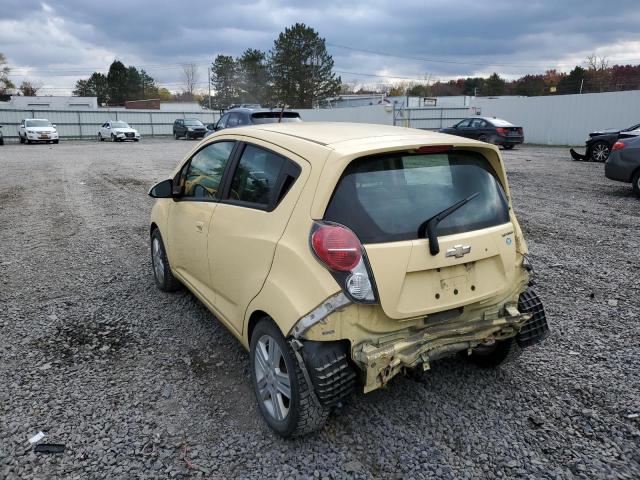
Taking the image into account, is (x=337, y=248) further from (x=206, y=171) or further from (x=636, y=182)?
(x=636, y=182)

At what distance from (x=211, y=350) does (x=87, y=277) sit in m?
2.50

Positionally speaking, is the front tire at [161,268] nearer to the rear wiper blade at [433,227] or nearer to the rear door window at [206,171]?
the rear door window at [206,171]

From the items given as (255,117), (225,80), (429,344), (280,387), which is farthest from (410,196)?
(225,80)

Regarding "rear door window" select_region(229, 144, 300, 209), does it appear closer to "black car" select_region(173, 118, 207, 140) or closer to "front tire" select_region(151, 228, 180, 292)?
"front tire" select_region(151, 228, 180, 292)

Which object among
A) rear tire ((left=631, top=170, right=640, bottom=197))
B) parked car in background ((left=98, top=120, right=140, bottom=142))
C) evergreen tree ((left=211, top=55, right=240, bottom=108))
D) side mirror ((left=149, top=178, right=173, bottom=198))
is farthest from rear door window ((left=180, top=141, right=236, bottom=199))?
evergreen tree ((left=211, top=55, right=240, bottom=108))

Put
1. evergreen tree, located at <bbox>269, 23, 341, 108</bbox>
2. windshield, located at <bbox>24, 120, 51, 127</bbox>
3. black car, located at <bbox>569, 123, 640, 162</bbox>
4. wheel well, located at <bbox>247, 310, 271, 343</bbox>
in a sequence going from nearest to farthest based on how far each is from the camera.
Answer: wheel well, located at <bbox>247, 310, 271, 343</bbox>, black car, located at <bbox>569, 123, 640, 162</bbox>, windshield, located at <bbox>24, 120, 51, 127</bbox>, evergreen tree, located at <bbox>269, 23, 341, 108</bbox>

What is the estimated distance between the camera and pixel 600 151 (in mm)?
17516

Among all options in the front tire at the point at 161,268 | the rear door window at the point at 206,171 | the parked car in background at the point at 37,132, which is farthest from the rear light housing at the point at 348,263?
the parked car in background at the point at 37,132

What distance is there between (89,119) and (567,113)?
34277 millimetres

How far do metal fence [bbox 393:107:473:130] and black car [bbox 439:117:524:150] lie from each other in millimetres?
9927

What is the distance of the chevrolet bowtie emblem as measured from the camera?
265 centimetres

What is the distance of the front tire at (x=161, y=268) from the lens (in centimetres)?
485

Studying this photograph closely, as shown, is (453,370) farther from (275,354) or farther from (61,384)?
(61,384)

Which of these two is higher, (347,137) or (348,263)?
(347,137)
